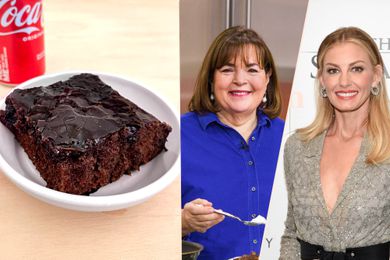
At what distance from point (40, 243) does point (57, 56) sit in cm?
38

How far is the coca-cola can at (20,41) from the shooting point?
861mm

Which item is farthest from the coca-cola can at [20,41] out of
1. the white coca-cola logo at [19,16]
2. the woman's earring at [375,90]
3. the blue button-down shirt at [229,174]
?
the woman's earring at [375,90]

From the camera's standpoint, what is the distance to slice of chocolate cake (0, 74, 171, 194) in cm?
81

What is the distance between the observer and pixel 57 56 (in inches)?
42.1

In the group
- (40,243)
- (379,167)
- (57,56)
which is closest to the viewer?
(40,243)

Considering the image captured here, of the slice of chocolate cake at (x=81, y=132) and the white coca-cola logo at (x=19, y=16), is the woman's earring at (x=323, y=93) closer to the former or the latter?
the slice of chocolate cake at (x=81, y=132)

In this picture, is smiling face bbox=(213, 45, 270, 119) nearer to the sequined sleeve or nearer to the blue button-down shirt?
the blue button-down shirt

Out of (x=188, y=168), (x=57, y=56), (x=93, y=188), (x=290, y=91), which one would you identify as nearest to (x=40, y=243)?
(x=93, y=188)

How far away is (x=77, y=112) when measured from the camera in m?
0.85

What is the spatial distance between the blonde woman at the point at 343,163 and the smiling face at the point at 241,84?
9 centimetres

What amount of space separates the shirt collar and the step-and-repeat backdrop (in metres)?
0.04

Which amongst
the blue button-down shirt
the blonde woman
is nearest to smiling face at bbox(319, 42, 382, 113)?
the blonde woman

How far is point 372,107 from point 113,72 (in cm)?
45

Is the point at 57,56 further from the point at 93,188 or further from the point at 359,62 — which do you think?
the point at 359,62
